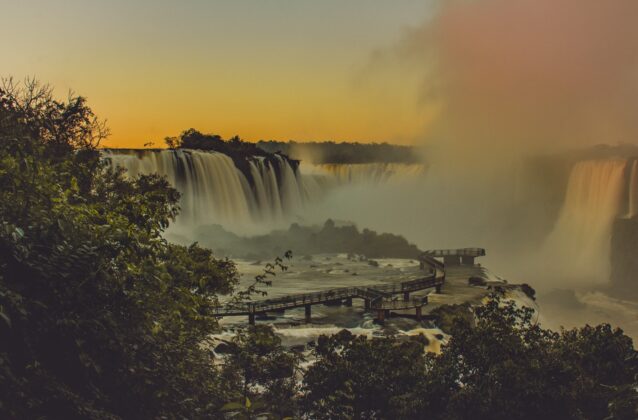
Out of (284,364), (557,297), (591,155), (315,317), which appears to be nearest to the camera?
(284,364)

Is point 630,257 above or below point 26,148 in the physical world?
below

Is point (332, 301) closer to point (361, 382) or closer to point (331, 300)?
point (331, 300)

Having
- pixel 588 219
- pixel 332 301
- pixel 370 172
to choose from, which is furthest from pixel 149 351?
pixel 370 172

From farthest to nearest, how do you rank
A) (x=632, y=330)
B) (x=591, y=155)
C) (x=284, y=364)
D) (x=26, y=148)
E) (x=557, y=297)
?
(x=591, y=155)
(x=557, y=297)
(x=632, y=330)
(x=284, y=364)
(x=26, y=148)

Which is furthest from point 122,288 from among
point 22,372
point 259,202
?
point 259,202

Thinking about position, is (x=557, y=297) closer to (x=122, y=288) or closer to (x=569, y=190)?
(x=569, y=190)

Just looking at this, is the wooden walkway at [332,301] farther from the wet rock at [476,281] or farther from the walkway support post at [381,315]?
the wet rock at [476,281]

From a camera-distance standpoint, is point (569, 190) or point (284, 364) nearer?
point (284, 364)
